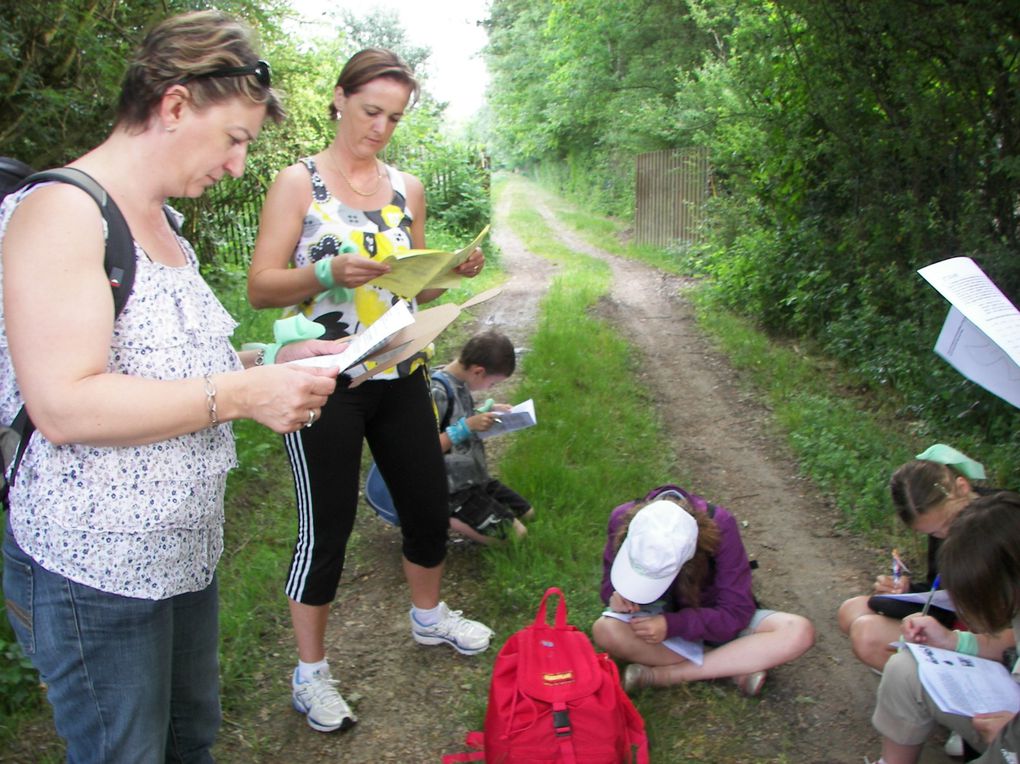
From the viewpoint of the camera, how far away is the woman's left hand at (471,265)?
267 cm

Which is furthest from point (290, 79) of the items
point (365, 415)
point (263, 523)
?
point (365, 415)

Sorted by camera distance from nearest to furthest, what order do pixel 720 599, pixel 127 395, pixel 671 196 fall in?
pixel 127 395
pixel 720 599
pixel 671 196

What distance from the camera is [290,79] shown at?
9656mm

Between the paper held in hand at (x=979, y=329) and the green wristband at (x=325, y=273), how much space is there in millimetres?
1629

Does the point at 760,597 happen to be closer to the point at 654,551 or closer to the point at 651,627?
the point at 651,627

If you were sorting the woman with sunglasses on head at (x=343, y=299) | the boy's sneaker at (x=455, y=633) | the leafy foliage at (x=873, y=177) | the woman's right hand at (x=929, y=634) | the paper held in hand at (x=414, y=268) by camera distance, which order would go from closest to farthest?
the paper held in hand at (x=414, y=268) → the woman with sunglasses on head at (x=343, y=299) → the woman's right hand at (x=929, y=634) → the boy's sneaker at (x=455, y=633) → the leafy foliage at (x=873, y=177)

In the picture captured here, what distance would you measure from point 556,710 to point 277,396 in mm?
1350

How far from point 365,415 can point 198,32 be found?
4.32 ft

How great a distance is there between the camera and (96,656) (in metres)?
1.54

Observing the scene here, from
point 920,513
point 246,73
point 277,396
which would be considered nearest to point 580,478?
point 920,513

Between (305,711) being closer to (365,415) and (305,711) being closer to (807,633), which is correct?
(365,415)

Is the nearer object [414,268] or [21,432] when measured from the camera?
[21,432]


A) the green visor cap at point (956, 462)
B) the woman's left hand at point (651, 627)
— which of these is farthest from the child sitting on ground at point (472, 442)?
the green visor cap at point (956, 462)

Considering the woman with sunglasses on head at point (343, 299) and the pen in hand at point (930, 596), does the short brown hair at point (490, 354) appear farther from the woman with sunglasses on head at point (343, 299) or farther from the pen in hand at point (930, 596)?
the pen in hand at point (930, 596)
